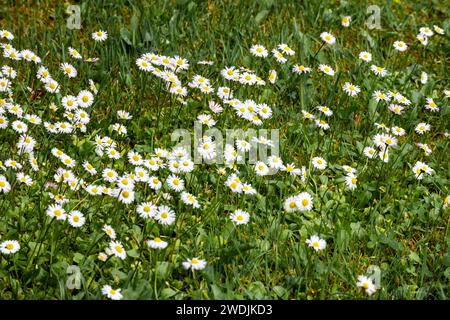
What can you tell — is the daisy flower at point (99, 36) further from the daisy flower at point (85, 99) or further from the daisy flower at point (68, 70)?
the daisy flower at point (85, 99)

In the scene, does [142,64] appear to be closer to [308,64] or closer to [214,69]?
[214,69]

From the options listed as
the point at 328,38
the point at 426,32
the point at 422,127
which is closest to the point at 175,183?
the point at 422,127

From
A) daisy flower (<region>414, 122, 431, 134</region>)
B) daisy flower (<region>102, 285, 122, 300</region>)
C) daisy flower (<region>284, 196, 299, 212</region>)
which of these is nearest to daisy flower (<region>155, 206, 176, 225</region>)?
daisy flower (<region>102, 285, 122, 300</region>)

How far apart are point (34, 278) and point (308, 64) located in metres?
2.48

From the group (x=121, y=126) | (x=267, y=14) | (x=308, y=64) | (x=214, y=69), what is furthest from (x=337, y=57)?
(x=121, y=126)

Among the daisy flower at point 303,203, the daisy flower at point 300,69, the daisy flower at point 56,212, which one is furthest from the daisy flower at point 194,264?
the daisy flower at point 300,69

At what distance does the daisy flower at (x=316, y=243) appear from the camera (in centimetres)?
315

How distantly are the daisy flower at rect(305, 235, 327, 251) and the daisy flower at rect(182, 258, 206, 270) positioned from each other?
519mm

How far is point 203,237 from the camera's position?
3.21m

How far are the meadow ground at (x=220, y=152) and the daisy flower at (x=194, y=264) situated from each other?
0.5 inches

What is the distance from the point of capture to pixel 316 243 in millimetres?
3164

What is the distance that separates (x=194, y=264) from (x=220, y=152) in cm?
94

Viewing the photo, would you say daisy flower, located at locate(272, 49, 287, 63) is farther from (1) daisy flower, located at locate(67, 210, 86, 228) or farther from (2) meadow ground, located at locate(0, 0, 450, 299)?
(1) daisy flower, located at locate(67, 210, 86, 228)

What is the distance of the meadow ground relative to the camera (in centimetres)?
306
